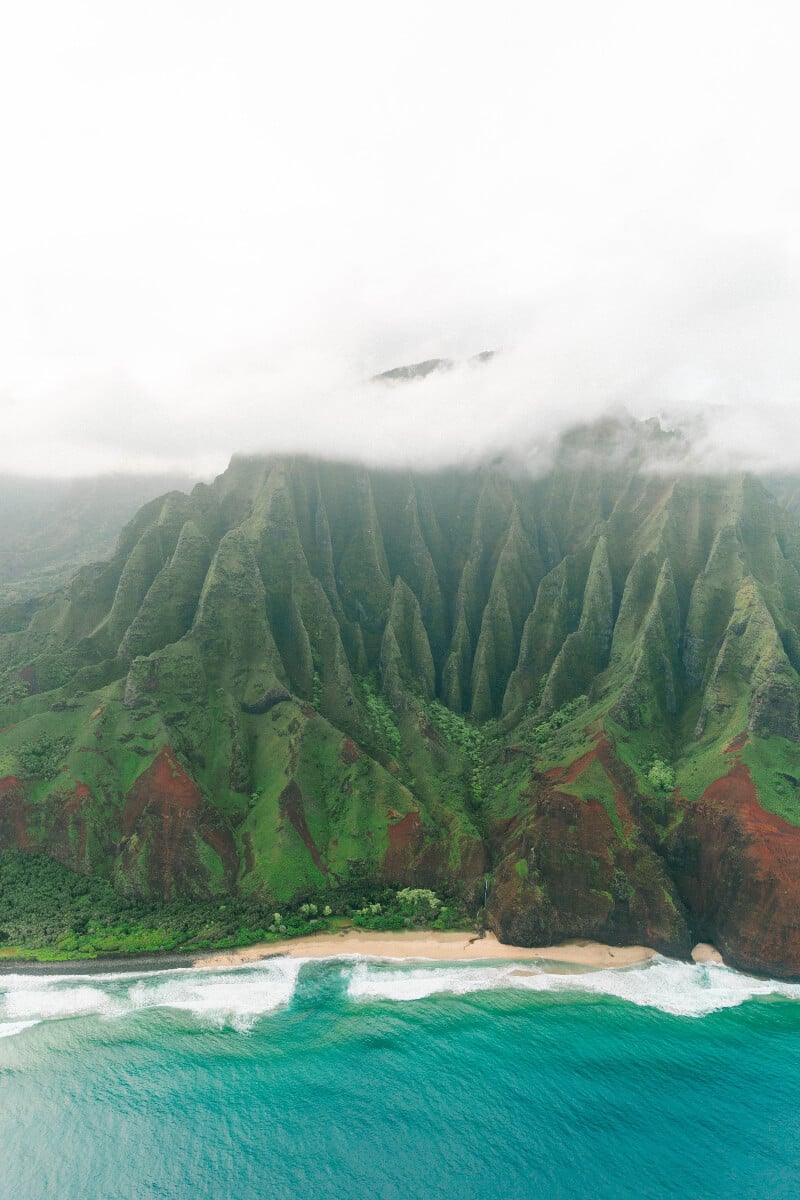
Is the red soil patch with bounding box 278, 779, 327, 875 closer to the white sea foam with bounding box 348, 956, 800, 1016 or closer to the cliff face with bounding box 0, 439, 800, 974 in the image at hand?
the cliff face with bounding box 0, 439, 800, 974

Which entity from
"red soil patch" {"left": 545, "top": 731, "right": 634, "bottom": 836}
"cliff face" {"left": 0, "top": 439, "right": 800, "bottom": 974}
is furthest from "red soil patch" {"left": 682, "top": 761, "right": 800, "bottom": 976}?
"red soil patch" {"left": 545, "top": 731, "right": 634, "bottom": 836}

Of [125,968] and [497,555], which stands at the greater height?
[497,555]

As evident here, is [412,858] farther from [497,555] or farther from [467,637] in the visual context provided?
[497,555]

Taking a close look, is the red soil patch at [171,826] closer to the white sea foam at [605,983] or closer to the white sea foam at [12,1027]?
the white sea foam at [12,1027]

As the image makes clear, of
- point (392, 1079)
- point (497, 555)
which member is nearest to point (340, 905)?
point (392, 1079)

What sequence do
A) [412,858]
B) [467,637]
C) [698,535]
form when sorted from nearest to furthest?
[412,858], [698,535], [467,637]

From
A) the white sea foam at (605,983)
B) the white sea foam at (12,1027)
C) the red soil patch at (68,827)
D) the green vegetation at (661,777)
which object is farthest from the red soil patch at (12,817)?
the green vegetation at (661,777)

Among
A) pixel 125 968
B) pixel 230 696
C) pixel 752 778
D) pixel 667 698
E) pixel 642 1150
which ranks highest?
pixel 230 696

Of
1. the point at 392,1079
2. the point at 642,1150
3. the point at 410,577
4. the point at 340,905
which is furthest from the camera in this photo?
the point at 410,577
